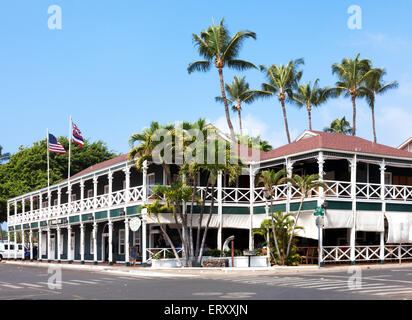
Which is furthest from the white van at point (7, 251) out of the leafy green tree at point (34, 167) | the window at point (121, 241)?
the window at point (121, 241)

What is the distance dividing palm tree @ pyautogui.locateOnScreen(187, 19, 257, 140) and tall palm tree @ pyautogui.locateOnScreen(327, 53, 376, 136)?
1321 centimetres

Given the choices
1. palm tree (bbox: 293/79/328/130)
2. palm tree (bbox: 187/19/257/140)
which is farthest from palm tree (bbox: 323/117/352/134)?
palm tree (bbox: 187/19/257/140)

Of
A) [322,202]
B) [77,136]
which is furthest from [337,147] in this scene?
[77,136]

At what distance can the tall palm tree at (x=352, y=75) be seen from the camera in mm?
55781

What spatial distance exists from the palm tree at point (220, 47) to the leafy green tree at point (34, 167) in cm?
2551

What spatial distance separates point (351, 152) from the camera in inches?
1252

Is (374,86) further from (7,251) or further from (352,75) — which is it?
(7,251)

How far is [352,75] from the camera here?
5581 centimetres

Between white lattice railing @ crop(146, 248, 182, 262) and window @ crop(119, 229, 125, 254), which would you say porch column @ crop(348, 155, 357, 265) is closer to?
white lattice railing @ crop(146, 248, 182, 262)

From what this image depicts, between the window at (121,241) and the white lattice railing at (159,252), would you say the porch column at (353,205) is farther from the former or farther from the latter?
the window at (121,241)

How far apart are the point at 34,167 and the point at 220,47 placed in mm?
30026

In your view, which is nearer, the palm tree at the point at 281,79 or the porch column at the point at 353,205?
the porch column at the point at 353,205
